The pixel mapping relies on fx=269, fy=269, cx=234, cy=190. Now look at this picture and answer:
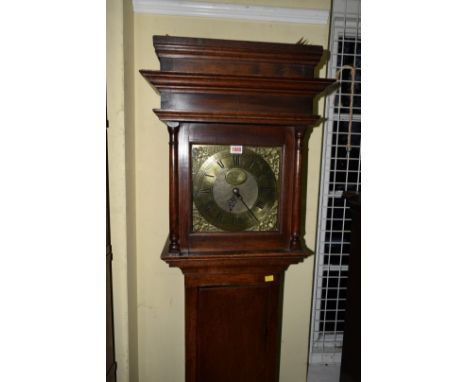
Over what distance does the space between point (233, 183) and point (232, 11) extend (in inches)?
33.7

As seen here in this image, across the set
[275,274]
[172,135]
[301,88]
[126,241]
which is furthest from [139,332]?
[301,88]

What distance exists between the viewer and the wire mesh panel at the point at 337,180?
4.91ft

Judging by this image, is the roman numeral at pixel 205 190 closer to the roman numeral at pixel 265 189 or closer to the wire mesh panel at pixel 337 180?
the roman numeral at pixel 265 189

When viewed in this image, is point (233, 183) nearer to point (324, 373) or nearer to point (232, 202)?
point (232, 202)

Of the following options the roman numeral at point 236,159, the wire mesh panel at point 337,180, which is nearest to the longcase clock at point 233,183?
the roman numeral at point 236,159

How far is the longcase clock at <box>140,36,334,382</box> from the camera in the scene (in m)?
0.96

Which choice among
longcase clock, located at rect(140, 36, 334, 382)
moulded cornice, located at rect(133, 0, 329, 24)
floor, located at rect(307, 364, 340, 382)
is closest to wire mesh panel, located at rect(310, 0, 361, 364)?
floor, located at rect(307, 364, 340, 382)

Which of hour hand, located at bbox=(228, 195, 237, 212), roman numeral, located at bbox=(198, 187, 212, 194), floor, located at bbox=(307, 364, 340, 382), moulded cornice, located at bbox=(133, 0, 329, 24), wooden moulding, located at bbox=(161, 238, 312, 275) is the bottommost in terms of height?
floor, located at bbox=(307, 364, 340, 382)

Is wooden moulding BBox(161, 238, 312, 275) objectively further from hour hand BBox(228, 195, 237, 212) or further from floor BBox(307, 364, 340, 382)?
floor BBox(307, 364, 340, 382)

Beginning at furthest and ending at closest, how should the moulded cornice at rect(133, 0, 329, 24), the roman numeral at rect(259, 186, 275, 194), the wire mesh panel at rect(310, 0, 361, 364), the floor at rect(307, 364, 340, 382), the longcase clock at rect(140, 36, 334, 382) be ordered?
the floor at rect(307, 364, 340, 382), the wire mesh panel at rect(310, 0, 361, 364), the moulded cornice at rect(133, 0, 329, 24), the roman numeral at rect(259, 186, 275, 194), the longcase clock at rect(140, 36, 334, 382)

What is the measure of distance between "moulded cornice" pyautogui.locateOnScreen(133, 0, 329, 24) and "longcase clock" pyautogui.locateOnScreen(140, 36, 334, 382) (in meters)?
0.45

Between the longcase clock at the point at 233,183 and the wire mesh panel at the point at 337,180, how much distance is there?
612 mm

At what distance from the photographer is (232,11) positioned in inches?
50.2

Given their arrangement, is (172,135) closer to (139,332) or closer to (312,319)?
(139,332)
